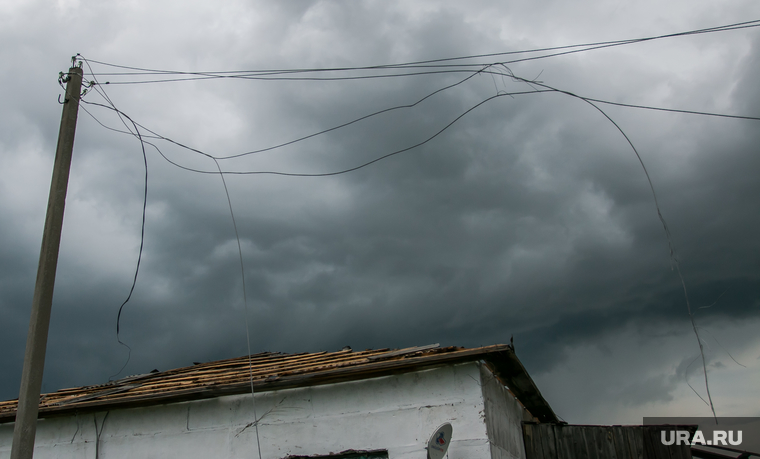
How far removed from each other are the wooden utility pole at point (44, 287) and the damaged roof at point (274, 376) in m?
2.80

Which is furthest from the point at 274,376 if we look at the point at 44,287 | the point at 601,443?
the point at 601,443

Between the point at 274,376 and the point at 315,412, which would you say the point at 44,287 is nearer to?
the point at 274,376

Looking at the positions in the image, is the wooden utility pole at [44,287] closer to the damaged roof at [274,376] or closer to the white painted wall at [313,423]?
the damaged roof at [274,376]

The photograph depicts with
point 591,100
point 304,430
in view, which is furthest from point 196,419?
point 591,100

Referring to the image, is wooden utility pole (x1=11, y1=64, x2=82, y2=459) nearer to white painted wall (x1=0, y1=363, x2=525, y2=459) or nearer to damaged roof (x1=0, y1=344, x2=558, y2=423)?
damaged roof (x1=0, y1=344, x2=558, y2=423)

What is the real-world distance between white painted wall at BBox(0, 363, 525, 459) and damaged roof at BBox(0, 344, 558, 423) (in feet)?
0.68

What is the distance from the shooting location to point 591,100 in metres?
7.20

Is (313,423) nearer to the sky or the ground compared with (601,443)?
nearer to the sky

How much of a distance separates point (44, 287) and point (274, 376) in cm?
356

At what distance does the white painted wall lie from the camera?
7.00 metres

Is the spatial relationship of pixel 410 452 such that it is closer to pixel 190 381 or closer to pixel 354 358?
pixel 354 358

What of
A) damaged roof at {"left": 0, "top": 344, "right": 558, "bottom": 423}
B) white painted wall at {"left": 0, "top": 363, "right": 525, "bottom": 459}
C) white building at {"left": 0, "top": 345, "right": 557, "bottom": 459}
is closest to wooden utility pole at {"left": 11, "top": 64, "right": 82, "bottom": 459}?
white building at {"left": 0, "top": 345, "right": 557, "bottom": 459}

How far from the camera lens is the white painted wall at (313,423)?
7.00m

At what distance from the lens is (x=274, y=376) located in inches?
316
